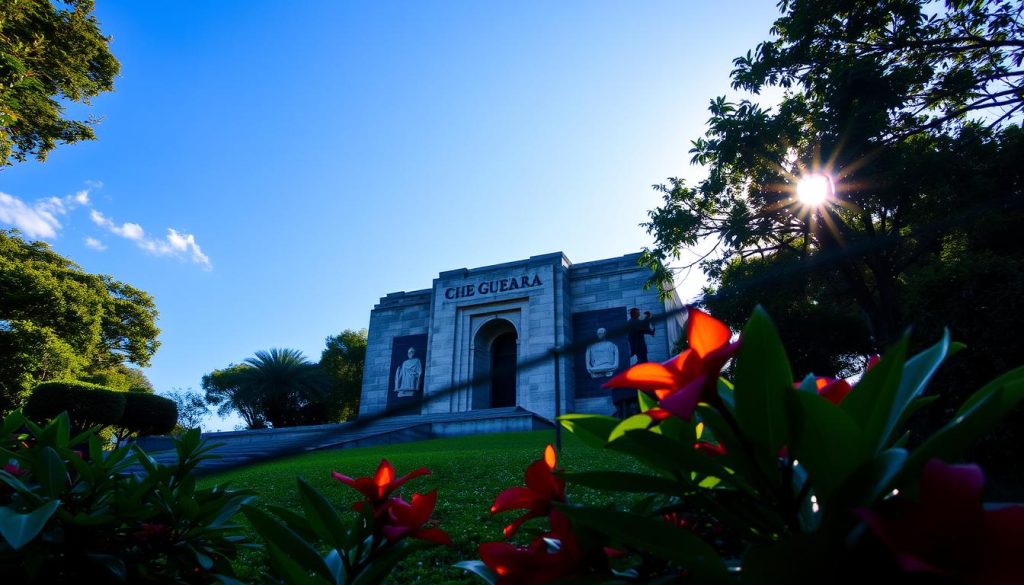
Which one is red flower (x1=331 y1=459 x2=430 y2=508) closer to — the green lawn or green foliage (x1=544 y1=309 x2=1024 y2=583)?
the green lawn

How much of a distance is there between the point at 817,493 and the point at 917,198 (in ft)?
40.1

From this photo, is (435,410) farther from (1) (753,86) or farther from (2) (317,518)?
(2) (317,518)

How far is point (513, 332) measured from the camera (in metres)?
23.2

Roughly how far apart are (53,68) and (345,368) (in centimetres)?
2737

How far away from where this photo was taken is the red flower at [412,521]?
3.30ft

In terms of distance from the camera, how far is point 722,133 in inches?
395

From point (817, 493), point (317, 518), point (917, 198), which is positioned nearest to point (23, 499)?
point (317, 518)

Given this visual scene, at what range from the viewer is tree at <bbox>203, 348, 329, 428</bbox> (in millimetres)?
28188

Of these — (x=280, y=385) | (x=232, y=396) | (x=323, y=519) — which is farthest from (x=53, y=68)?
(x=232, y=396)

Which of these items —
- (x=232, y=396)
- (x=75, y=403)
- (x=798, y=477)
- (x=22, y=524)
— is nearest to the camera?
(x=798, y=477)

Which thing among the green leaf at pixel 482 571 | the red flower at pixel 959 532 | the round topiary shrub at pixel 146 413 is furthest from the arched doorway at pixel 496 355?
the red flower at pixel 959 532

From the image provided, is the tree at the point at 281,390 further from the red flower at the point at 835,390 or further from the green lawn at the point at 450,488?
the red flower at the point at 835,390

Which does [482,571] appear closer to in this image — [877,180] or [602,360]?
[877,180]

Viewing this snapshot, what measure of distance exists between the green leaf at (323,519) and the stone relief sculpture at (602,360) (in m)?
18.1
